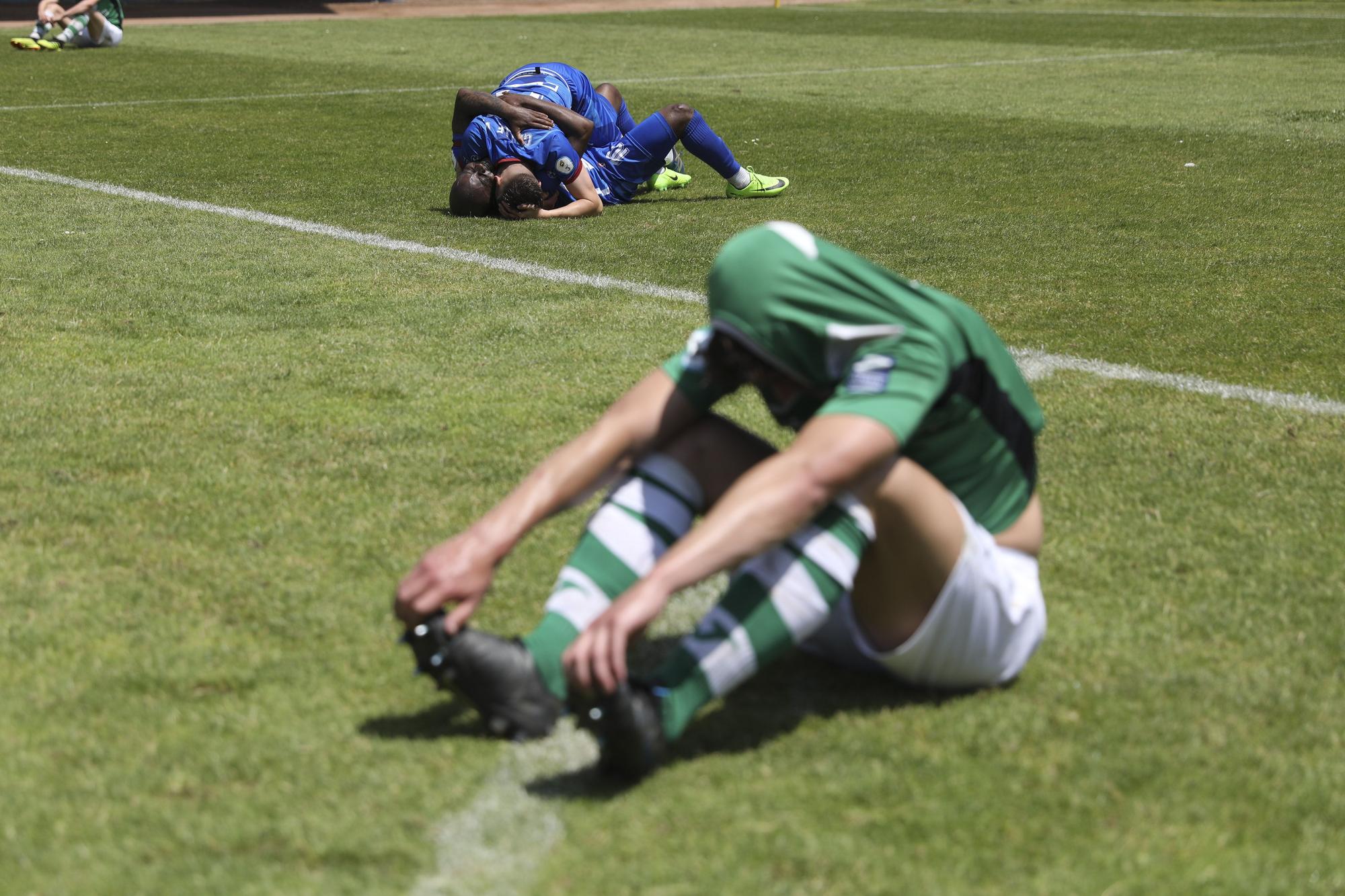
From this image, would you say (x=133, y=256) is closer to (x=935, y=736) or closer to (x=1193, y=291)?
(x=1193, y=291)

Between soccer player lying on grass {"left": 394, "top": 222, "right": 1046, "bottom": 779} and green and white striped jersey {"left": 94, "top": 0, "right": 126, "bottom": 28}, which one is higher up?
soccer player lying on grass {"left": 394, "top": 222, "right": 1046, "bottom": 779}

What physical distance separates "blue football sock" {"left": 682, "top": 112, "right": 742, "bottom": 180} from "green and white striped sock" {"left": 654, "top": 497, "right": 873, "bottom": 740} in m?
6.34

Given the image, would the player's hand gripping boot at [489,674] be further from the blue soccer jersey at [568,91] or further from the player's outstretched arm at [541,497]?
the blue soccer jersey at [568,91]

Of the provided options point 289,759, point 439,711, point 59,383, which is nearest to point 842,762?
point 439,711

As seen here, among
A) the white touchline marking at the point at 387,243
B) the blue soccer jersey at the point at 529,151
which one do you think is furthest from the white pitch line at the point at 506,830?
the blue soccer jersey at the point at 529,151

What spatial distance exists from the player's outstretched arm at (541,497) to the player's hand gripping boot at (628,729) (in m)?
0.30

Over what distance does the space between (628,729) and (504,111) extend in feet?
20.8

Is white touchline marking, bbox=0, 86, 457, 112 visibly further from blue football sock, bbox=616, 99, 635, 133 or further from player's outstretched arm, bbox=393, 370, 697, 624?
player's outstretched arm, bbox=393, 370, 697, 624

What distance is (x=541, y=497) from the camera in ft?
9.05

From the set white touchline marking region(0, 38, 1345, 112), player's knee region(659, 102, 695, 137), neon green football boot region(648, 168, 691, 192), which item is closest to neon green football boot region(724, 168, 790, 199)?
player's knee region(659, 102, 695, 137)

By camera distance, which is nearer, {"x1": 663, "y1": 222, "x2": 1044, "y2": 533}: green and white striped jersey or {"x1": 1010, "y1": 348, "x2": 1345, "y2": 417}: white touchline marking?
{"x1": 663, "y1": 222, "x2": 1044, "y2": 533}: green and white striped jersey

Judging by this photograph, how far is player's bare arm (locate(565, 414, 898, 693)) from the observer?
93.5 inches

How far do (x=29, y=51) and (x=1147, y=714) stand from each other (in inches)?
740

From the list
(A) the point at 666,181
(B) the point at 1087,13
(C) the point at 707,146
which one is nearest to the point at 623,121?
(A) the point at 666,181
